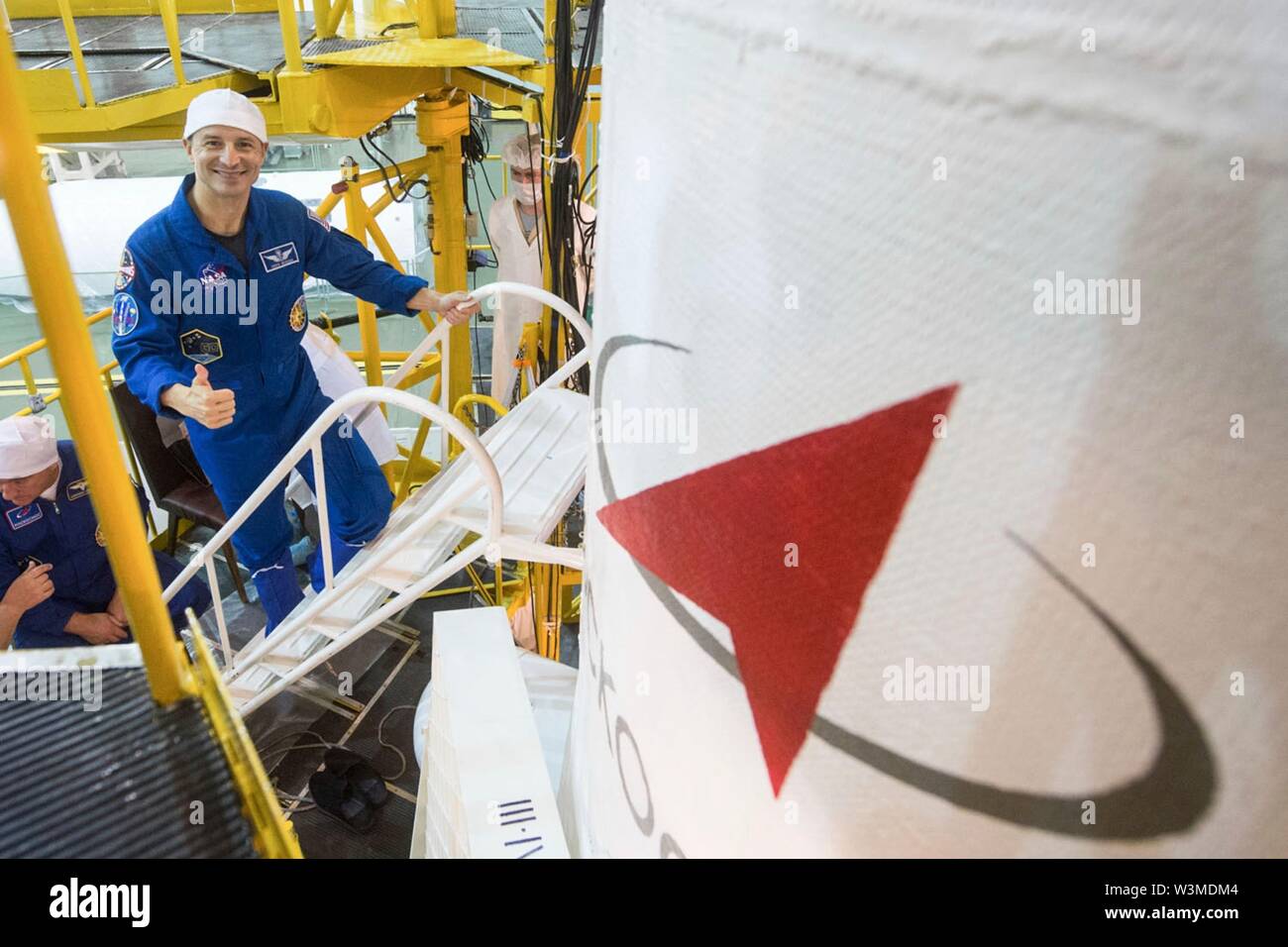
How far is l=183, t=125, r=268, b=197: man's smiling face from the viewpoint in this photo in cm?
345

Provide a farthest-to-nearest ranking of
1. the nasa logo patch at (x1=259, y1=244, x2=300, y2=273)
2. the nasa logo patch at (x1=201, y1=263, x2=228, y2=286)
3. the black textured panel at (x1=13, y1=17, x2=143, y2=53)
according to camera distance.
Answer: the black textured panel at (x1=13, y1=17, x2=143, y2=53) < the nasa logo patch at (x1=259, y1=244, x2=300, y2=273) < the nasa logo patch at (x1=201, y1=263, x2=228, y2=286)

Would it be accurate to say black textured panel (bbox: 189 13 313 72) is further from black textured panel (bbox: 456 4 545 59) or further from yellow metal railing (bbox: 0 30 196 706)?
yellow metal railing (bbox: 0 30 196 706)

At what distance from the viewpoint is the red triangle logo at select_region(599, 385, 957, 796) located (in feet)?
3.18

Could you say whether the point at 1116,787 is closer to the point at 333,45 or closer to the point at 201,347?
the point at 201,347

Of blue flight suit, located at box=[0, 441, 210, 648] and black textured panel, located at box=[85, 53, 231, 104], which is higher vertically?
black textured panel, located at box=[85, 53, 231, 104]

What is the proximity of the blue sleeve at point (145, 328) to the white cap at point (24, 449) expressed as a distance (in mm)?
977

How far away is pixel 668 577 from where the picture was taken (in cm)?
133

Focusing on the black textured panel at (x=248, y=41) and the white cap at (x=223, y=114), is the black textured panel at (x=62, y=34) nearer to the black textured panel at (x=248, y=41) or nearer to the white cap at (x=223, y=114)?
the black textured panel at (x=248, y=41)

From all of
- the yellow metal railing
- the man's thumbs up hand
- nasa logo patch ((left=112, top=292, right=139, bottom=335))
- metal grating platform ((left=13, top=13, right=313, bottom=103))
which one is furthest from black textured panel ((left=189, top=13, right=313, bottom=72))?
the yellow metal railing

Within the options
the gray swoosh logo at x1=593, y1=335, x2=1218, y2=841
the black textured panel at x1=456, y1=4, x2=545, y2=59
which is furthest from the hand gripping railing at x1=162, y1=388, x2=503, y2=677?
the black textured panel at x1=456, y1=4, x2=545, y2=59

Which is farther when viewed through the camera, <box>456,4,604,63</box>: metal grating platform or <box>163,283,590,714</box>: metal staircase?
<box>456,4,604,63</box>: metal grating platform

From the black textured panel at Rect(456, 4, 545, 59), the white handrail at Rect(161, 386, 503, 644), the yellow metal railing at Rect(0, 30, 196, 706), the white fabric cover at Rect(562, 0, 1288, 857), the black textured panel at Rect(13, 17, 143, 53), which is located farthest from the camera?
the black textured panel at Rect(456, 4, 545, 59)

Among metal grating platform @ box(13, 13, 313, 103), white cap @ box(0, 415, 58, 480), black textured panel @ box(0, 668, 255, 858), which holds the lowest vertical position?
white cap @ box(0, 415, 58, 480)

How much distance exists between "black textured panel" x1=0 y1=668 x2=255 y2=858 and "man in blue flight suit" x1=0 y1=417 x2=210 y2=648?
3.30m
